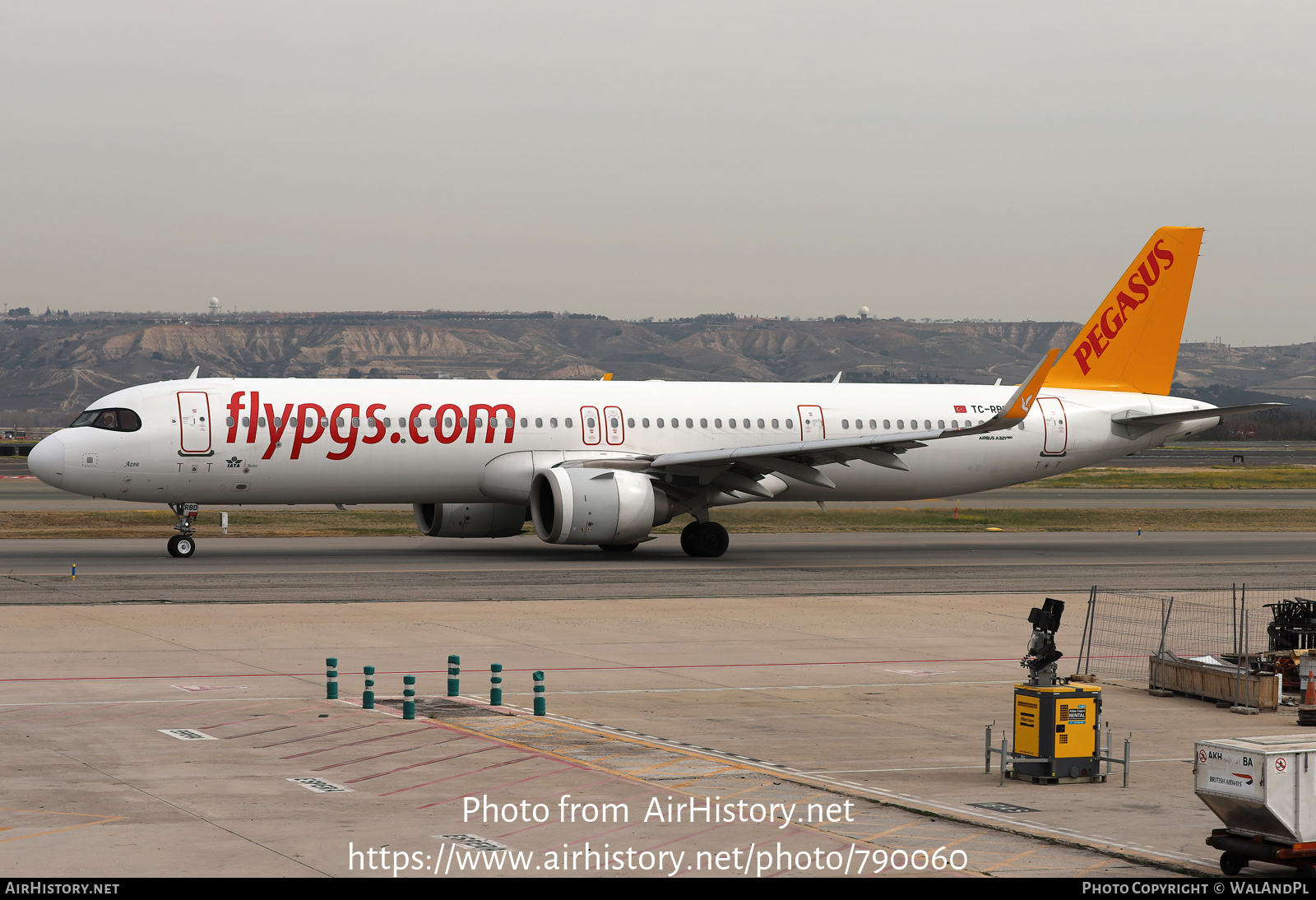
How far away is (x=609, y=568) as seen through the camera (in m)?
37.5

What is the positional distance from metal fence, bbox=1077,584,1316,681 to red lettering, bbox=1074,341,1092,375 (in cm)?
1308

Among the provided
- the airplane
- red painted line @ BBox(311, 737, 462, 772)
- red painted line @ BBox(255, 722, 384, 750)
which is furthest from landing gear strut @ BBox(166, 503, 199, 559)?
red painted line @ BBox(311, 737, 462, 772)

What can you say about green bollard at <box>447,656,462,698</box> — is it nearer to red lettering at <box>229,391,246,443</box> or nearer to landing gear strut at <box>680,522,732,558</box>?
red lettering at <box>229,391,246,443</box>

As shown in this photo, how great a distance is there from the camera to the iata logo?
46406 millimetres

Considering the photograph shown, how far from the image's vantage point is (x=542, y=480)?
38.6 meters

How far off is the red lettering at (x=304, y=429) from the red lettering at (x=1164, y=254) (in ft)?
85.5

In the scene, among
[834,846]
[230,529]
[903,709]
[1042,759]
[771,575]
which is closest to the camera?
[834,846]

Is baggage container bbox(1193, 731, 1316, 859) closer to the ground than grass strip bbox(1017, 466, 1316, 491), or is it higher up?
higher up

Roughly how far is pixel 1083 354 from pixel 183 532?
27.5 meters

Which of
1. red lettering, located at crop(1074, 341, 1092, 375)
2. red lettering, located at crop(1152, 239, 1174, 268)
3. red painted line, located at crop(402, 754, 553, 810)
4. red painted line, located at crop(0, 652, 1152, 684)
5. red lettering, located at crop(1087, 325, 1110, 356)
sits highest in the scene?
red lettering, located at crop(1152, 239, 1174, 268)

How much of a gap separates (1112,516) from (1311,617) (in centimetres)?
3568

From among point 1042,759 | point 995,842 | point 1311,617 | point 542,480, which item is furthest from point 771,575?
point 995,842
